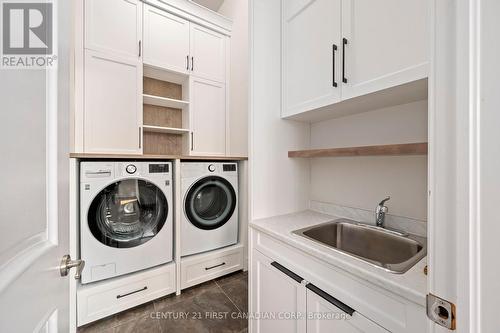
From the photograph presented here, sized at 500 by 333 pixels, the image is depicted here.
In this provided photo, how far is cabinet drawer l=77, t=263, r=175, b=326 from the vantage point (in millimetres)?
1503

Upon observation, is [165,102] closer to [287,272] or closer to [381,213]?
[287,272]

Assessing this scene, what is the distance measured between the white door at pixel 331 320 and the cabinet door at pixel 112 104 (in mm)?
2102

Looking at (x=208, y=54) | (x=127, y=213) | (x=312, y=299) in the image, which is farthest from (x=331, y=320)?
(x=208, y=54)

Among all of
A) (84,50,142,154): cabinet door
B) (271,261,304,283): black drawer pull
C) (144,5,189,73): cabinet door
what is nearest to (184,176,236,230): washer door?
(84,50,142,154): cabinet door

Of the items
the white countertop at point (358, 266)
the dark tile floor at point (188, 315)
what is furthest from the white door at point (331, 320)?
the dark tile floor at point (188, 315)

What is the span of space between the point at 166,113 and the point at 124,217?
1448mm

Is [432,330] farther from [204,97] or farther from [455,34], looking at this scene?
[204,97]

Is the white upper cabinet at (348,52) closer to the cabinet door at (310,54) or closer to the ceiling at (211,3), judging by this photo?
the cabinet door at (310,54)

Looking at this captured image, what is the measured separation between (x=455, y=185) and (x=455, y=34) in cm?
27

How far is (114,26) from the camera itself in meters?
2.08

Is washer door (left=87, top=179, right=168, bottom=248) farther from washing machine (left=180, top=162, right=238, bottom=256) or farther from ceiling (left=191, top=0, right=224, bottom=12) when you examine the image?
ceiling (left=191, top=0, right=224, bottom=12)

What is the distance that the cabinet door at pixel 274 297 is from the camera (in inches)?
39.8

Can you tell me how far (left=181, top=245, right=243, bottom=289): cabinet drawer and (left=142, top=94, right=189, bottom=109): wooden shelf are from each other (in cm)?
173

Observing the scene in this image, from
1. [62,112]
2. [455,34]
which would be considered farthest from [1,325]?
[455,34]
